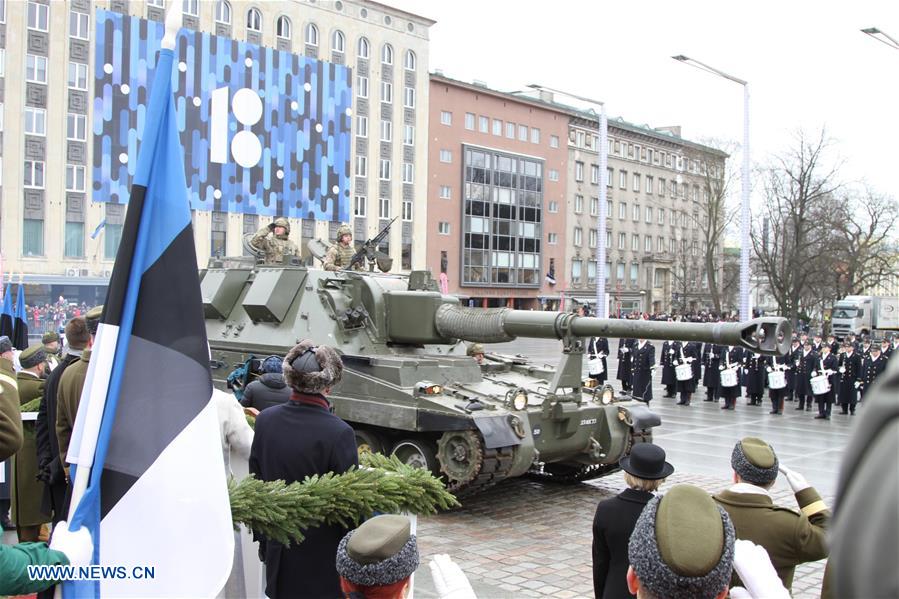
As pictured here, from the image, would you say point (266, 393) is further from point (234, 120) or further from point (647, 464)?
point (234, 120)

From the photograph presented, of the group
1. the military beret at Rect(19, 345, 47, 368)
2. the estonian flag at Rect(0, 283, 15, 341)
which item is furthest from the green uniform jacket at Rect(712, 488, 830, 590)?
the estonian flag at Rect(0, 283, 15, 341)

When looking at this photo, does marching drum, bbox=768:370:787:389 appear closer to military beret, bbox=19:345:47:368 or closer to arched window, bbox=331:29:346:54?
military beret, bbox=19:345:47:368

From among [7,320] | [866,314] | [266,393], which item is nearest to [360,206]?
[866,314]

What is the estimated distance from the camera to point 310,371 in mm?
4504

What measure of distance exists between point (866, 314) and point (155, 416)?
178 feet

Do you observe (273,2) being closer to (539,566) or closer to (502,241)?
(502,241)

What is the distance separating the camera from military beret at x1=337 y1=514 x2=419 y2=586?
2.74 meters

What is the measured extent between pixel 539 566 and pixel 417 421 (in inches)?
87.9

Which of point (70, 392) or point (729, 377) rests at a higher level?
point (70, 392)

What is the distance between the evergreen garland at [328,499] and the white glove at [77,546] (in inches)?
28.9

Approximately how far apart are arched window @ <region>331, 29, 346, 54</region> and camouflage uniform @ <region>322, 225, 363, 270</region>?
111 ft

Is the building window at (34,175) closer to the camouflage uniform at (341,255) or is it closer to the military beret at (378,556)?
the camouflage uniform at (341,255)

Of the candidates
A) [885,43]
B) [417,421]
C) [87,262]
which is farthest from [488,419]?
[87,262]

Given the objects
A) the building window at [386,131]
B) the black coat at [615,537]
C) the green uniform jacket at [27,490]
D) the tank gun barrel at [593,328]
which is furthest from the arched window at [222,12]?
the black coat at [615,537]
